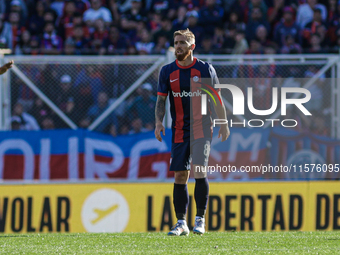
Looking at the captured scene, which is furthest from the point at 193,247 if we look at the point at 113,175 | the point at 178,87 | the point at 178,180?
Answer: the point at 113,175

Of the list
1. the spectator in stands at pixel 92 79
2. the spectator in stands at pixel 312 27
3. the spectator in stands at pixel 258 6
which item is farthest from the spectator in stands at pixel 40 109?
the spectator in stands at pixel 312 27

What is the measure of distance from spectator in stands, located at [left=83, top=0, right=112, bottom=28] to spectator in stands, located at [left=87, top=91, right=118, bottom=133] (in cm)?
319

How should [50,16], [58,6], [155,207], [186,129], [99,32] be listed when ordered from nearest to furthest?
1. [186,129]
2. [155,207]
3. [99,32]
4. [50,16]
5. [58,6]

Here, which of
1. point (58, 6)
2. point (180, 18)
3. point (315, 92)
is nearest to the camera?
point (315, 92)

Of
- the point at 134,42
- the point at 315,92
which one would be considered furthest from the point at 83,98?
the point at 315,92

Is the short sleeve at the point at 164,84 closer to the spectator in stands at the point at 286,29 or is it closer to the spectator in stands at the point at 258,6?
the spectator in stands at the point at 286,29

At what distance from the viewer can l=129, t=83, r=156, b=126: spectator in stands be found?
922 cm

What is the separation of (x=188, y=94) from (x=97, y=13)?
7.03 meters

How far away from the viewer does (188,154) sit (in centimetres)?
572

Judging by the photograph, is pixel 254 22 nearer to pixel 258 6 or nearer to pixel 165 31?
pixel 258 6

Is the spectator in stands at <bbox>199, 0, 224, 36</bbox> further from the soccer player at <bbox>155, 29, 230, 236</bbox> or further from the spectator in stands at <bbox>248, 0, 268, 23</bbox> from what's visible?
the soccer player at <bbox>155, 29, 230, 236</bbox>

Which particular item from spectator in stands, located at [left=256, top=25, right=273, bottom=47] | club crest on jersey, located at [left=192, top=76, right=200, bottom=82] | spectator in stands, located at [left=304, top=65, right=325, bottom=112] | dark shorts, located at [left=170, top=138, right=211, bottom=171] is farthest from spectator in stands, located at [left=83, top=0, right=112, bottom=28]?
dark shorts, located at [left=170, top=138, right=211, bottom=171]

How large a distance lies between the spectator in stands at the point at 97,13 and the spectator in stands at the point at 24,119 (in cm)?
343

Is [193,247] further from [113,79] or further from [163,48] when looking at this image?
[163,48]
